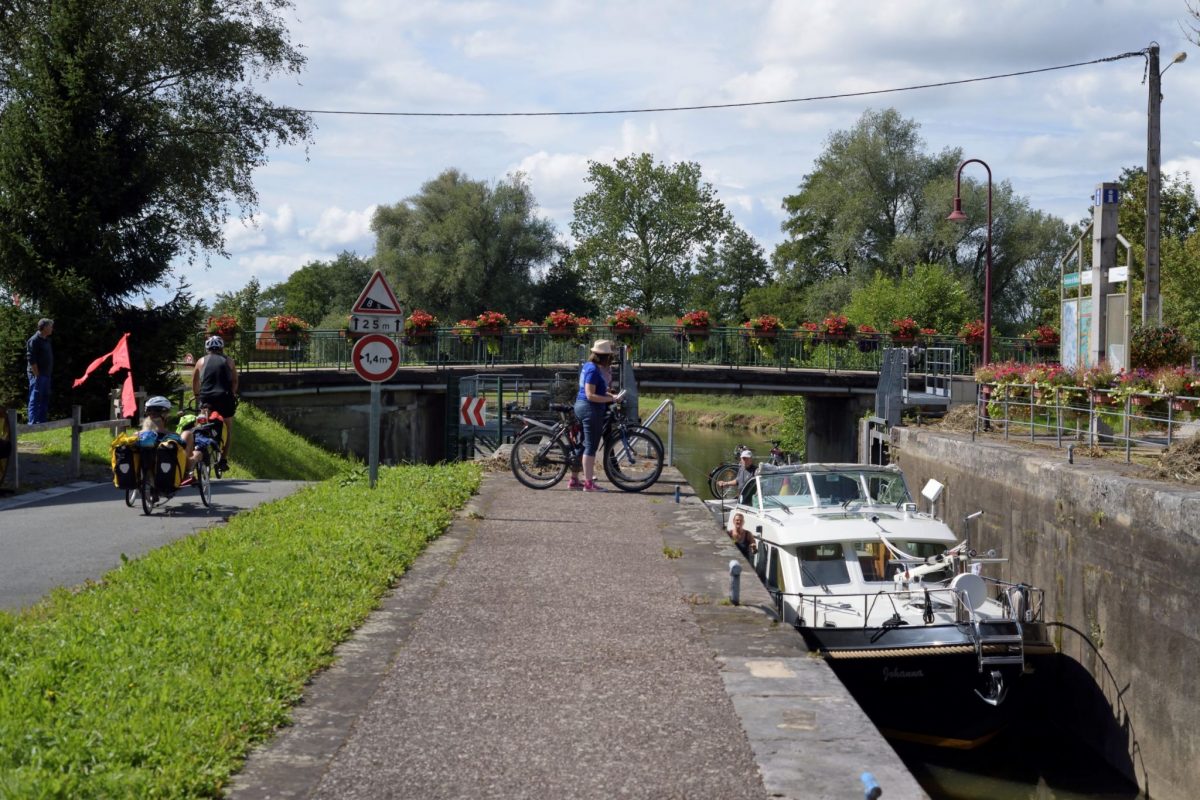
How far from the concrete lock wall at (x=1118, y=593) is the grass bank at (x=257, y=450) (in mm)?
11329

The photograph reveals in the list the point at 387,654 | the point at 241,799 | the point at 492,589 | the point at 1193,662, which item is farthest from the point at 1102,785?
the point at 241,799

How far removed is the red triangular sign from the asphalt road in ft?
7.93

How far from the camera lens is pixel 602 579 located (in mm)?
8945

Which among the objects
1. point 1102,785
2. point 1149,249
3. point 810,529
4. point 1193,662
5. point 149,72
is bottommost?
point 1102,785

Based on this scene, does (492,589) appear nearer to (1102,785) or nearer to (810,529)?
(810,529)

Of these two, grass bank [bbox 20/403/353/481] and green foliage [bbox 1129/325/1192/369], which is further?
green foliage [bbox 1129/325/1192/369]

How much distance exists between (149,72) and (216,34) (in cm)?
188

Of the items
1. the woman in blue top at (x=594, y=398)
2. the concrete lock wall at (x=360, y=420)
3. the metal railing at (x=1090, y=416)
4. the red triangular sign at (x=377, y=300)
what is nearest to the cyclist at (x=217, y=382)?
the red triangular sign at (x=377, y=300)

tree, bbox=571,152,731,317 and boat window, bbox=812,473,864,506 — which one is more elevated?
tree, bbox=571,152,731,317

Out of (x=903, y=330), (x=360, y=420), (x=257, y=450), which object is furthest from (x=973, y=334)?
(x=257, y=450)

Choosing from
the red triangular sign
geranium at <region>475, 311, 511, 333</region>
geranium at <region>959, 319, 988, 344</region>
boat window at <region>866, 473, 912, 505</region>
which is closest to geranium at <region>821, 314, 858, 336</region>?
geranium at <region>959, 319, 988, 344</region>

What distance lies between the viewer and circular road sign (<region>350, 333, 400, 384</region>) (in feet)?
42.4

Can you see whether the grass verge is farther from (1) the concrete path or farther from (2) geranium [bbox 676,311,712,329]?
(2) geranium [bbox 676,311,712,329]

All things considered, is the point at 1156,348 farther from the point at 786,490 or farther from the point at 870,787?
the point at 870,787
